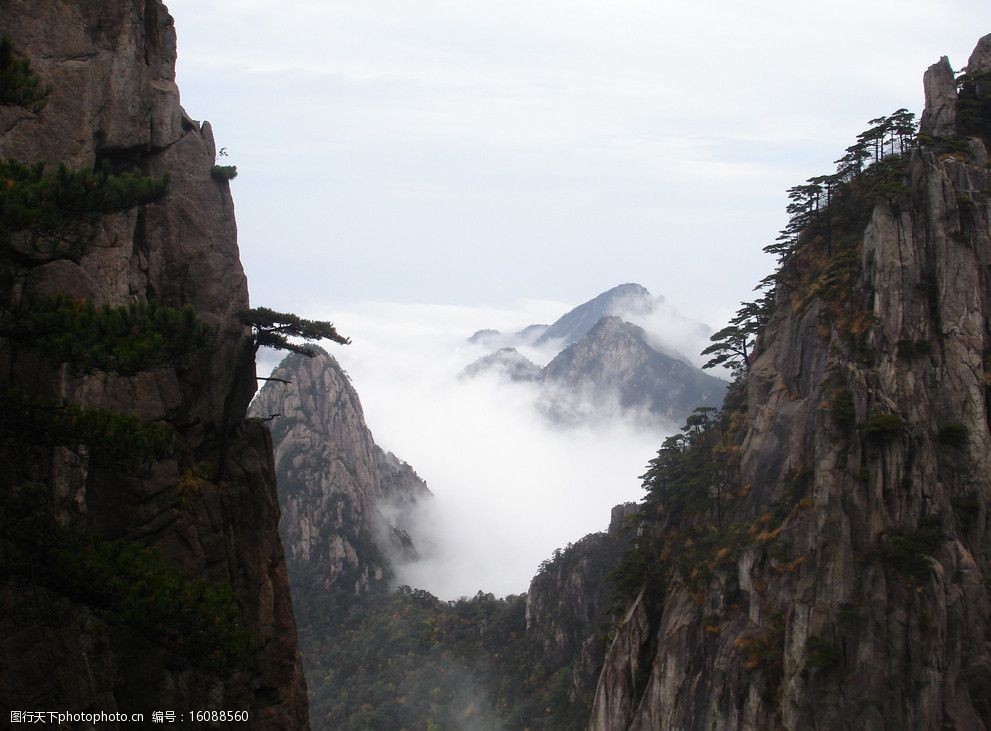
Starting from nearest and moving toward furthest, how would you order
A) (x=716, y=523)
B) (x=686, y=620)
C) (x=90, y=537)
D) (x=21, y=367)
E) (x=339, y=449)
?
(x=90, y=537)
(x=21, y=367)
(x=686, y=620)
(x=716, y=523)
(x=339, y=449)

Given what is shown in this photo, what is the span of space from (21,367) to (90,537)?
4200 mm

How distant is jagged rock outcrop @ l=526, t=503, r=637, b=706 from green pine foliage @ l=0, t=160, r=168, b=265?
71632mm

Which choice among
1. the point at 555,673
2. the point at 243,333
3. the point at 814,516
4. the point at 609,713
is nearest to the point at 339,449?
the point at 555,673

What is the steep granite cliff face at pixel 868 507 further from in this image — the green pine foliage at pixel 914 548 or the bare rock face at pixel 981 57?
the bare rock face at pixel 981 57

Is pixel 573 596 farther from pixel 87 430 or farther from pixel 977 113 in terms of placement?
pixel 87 430

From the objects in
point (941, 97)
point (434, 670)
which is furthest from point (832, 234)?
point (434, 670)

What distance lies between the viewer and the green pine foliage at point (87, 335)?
44.0 feet

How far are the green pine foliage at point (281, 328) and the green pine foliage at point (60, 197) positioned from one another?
30.3ft

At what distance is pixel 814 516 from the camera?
40.9 meters

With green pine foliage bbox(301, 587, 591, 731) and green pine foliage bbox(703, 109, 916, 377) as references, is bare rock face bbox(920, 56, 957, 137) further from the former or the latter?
green pine foliage bbox(301, 587, 591, 731)

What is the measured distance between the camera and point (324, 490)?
12256 cm

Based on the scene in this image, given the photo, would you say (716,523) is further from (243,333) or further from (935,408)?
(243,333)

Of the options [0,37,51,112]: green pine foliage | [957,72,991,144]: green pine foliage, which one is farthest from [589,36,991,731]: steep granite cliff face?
[0,37,51,112]: green pine foliage

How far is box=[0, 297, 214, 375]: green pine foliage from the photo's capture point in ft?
44.0
